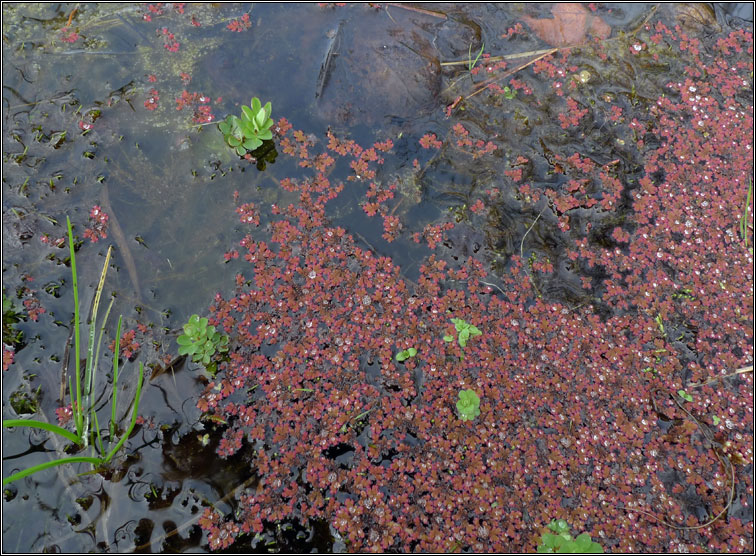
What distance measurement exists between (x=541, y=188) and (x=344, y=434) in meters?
3.26

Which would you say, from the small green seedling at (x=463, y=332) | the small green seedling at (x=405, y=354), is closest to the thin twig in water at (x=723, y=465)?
the small green seedling at (x=463, y=332)

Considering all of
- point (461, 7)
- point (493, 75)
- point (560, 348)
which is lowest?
point (560, 348)

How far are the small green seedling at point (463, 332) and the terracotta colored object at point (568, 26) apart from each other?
399cm

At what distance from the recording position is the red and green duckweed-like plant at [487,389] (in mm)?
3641

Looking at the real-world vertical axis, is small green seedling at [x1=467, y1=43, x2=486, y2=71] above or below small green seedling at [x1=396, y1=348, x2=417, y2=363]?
above

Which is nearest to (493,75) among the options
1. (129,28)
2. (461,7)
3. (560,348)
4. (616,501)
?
(461,7)

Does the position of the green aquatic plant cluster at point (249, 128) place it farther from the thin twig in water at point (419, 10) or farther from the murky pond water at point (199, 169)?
the thin twig in water at point (419, 10)

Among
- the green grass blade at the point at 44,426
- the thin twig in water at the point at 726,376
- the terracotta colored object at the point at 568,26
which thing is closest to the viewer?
the green grass blade at the point at 44,426

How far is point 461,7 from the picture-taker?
19.3 feet

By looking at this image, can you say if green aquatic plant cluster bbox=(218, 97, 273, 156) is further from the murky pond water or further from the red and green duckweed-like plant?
the red and green duckweed-like plant

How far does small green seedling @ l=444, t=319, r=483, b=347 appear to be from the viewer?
4.12m

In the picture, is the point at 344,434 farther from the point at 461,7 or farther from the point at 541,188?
the point at 461,7

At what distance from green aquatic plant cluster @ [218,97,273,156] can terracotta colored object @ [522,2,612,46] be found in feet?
12.0

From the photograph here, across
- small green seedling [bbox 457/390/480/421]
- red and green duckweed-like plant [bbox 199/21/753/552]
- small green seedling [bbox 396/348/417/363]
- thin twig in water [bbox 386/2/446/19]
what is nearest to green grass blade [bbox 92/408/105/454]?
red and green duckweed-like plant [bbox 199/21/753/552]
